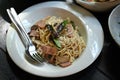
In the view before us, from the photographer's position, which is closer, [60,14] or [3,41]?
[3,41]

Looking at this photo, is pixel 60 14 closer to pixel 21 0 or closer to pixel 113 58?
pixel 21 0

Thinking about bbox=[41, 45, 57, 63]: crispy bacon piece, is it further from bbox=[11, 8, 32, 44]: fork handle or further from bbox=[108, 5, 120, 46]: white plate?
bbox=[108, 5, 120, 46]: white plate

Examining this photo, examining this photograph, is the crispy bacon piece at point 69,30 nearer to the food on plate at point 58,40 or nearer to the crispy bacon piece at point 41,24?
the food on plate at point 58,40

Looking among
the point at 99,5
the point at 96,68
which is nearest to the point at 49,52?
the point at 96,68

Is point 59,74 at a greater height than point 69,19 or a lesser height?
lesser

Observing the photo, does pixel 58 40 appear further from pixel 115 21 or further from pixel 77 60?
pixel 115 21

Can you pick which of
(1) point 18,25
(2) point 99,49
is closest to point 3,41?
(1) point 18,25

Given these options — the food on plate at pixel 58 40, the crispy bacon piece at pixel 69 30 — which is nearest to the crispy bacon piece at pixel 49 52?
the food on plate at pixel 58 40

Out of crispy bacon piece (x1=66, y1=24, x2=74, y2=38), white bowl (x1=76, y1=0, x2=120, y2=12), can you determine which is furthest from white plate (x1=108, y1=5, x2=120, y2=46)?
crispy bacon piece (x1=66, y1=24, x2=74, y2=38)
